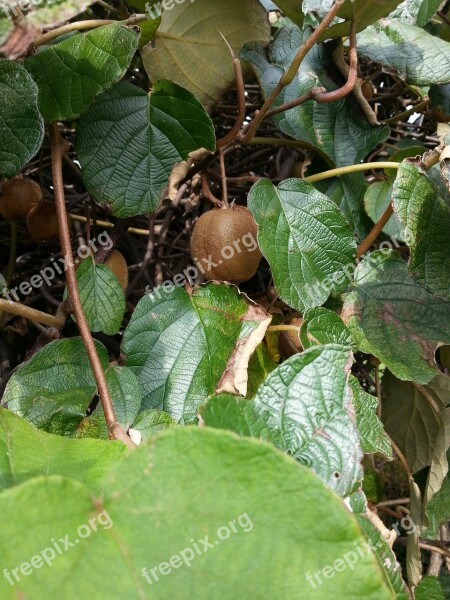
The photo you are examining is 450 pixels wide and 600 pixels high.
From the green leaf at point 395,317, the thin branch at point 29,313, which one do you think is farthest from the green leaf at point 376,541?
the thin branch at point 29,313

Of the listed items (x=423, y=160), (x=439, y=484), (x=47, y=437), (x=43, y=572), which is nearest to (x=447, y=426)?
(x=439, y=484)

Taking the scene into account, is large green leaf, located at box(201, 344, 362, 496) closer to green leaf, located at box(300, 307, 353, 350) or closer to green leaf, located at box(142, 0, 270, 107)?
green leaf, located at box(300, 307, 353, 350)

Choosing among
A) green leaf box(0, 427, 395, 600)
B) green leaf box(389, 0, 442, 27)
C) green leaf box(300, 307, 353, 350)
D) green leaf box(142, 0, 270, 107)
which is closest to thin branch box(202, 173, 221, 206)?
green leaf box(142, 0, 270, 107)

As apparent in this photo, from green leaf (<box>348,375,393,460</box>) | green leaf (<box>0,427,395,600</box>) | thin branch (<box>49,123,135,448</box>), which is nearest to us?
green leaf (<box>0,427,395,600</box>)

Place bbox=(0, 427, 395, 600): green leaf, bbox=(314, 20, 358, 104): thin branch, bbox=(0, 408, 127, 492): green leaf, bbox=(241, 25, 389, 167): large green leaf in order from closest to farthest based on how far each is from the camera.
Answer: bbox=(0, 427, 395, 600): green leaf, bbox=(0, 408, 127, 492): green leaf, bbox=(314, 20, 358, 104): thin branch, bbox=(241, 25, 389, 167): large green leaf

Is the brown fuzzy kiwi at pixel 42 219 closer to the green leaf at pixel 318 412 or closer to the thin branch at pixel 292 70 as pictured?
the thin branch at pixel 292 70

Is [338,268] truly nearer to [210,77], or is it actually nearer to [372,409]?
[372,409]
